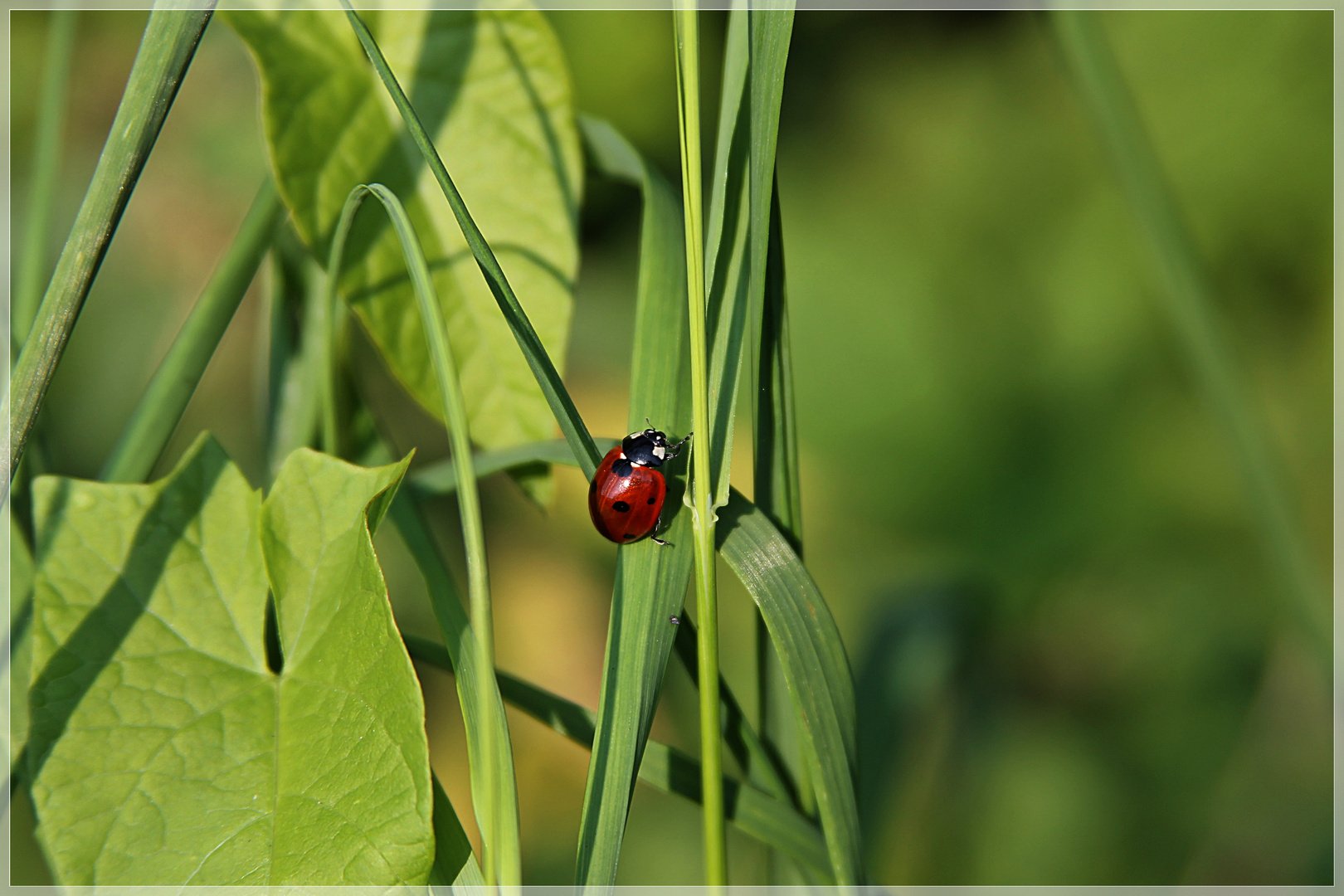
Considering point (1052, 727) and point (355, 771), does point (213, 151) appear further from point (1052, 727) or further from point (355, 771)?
point (1052, 727)

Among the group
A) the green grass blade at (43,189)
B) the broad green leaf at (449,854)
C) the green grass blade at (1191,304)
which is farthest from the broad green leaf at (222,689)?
the green grass blade at (1191,304)

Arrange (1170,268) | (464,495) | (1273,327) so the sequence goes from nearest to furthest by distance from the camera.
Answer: (464,495) → (1170,268) → (1273,327)

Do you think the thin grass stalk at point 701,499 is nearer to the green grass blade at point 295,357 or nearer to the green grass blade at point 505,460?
the green grass blade at point 505,460

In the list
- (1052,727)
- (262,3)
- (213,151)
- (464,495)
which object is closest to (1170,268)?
(464,495)

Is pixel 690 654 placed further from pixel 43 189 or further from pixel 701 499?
pixel 43 189

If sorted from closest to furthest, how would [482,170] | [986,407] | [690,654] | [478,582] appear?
1. [478,582]
2. [690,654]
3. [482,170]
4. [986,407]

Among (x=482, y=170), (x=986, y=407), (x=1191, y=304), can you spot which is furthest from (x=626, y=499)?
(x=986, y=407)

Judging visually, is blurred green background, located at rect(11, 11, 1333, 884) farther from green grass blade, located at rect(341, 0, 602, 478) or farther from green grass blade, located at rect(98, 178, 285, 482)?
green grass blade, located at rect(341, 0, 602, 478)
